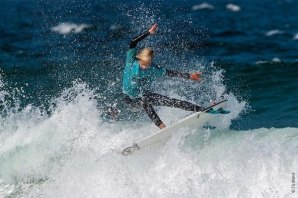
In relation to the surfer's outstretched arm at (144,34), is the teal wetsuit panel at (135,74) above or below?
below

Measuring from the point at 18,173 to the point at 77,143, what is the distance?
1537mm

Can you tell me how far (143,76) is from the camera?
11219 millimetres

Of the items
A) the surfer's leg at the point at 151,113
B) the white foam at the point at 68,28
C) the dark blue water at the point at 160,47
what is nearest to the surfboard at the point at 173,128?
the surfer's leg at the point at 151,113

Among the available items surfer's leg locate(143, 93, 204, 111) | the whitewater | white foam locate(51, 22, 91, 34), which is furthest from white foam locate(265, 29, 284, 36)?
surfer's leg locate(143, 93, 204, 111)

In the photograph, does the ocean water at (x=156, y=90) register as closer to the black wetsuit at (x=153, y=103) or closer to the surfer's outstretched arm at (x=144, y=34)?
the black wetsuit at (x=153, y=103)

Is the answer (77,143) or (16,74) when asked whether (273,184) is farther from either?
(16,74)

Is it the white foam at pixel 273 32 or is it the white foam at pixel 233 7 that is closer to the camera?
the white foam at pixel 273 32

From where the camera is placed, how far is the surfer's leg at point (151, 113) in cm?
1151

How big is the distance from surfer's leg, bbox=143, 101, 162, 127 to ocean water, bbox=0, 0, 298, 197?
1.77 ft

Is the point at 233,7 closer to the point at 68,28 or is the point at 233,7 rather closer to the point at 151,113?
the point at 68,28

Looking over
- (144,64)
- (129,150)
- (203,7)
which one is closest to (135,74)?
(144,64)

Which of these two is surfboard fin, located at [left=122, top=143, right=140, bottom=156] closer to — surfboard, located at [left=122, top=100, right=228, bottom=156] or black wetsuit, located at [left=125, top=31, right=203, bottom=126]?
surfboard, located at [left=122, top=100, right=228, bottom=156]

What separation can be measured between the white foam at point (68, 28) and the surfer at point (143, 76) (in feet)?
71.4

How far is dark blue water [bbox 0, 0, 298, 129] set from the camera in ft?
63.1
